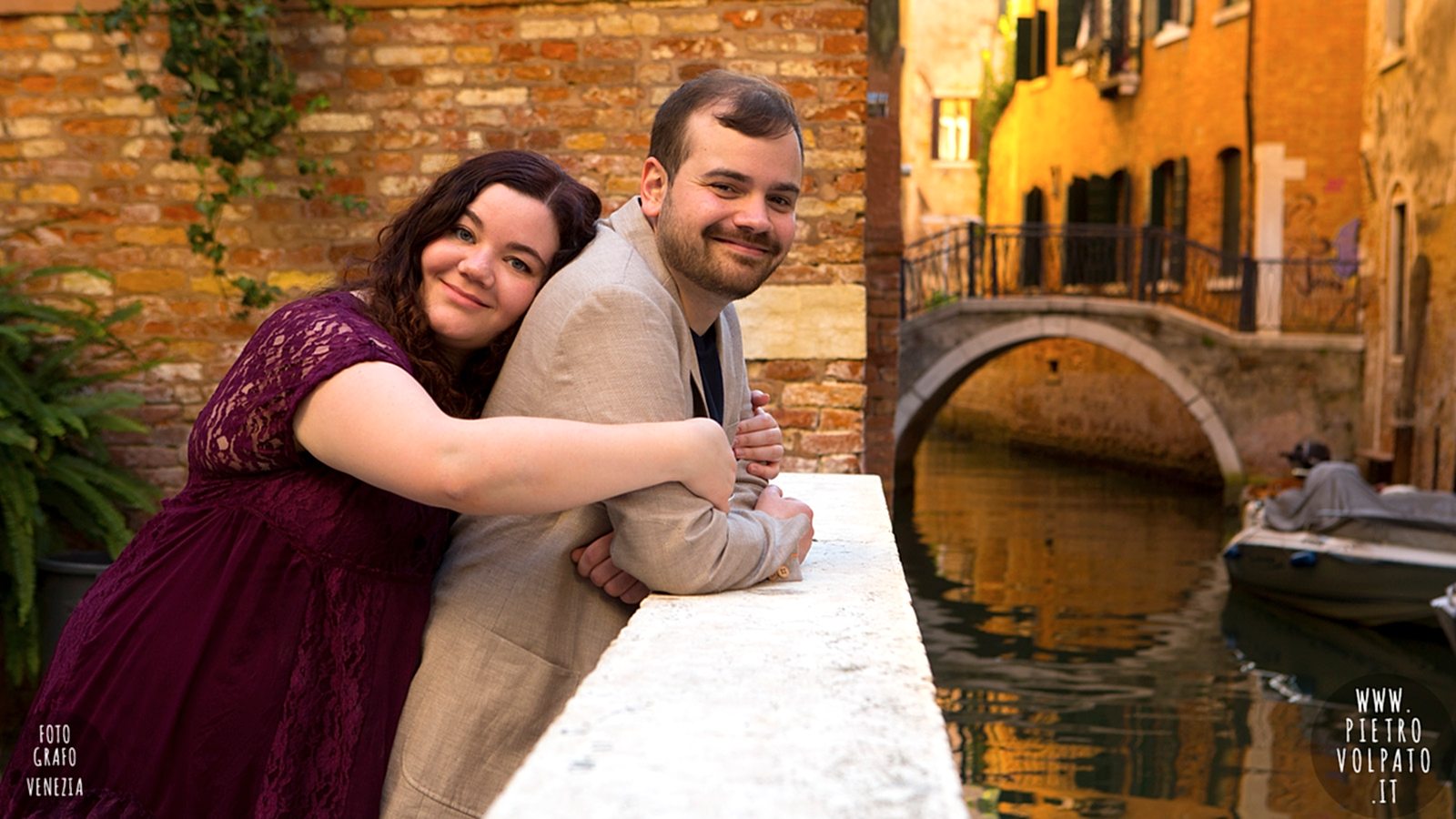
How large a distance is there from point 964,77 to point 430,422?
32.1m

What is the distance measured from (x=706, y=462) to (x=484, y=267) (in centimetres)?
40

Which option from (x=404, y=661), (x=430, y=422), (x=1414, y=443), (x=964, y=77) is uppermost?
(x=964, y=77)

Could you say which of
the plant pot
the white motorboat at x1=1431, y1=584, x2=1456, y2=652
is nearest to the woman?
the plant pot

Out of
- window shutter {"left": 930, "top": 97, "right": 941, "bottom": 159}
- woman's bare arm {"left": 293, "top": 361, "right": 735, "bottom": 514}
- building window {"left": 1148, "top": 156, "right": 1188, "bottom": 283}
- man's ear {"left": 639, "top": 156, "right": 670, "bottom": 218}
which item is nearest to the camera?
woman's bare arm {"left": 293, "top": 361, "right": 735, "bottom": 514}

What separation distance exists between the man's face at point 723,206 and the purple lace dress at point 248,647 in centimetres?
44

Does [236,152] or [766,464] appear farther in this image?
[236,152]

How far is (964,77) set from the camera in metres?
32.6

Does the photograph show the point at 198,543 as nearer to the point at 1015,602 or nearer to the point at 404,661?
the point at 404,661

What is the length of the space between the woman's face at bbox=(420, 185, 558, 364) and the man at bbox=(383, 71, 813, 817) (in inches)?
2.4

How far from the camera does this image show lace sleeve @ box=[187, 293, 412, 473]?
1.78 meters

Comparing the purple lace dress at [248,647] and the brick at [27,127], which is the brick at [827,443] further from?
the purple lace dress at [248,647]

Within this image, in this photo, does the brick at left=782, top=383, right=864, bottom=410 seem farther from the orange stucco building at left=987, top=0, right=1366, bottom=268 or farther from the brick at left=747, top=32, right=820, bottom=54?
the orange stucco building at left=987, top=0, right=1366, bottom=268

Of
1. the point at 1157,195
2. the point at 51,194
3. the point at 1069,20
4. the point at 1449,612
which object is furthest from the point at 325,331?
the point at 1069,20

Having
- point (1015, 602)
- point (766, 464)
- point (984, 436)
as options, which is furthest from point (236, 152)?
point (984, 436)
